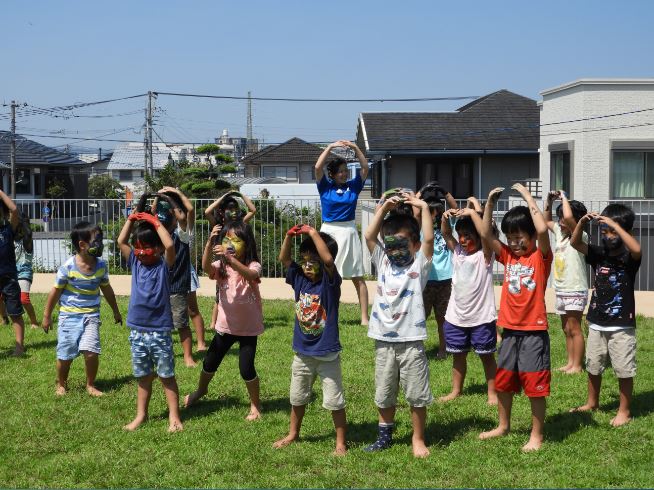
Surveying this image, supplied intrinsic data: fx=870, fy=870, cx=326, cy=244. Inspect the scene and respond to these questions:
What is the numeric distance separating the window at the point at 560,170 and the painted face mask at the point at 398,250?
18.8 m

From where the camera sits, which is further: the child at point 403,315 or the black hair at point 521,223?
the black hair at point 521,223

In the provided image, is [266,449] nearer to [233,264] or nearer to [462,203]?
[233,264]

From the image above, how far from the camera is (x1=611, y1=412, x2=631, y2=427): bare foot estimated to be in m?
6.46

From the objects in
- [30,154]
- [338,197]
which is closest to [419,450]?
[338,197]

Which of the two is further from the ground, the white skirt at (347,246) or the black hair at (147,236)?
the black hair at (147,236)

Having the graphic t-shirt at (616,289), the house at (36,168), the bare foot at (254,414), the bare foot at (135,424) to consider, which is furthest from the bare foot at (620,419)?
the house at (36,168)

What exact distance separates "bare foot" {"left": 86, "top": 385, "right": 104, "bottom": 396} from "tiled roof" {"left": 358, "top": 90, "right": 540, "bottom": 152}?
27006mm

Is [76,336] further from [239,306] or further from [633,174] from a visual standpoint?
[633,174]

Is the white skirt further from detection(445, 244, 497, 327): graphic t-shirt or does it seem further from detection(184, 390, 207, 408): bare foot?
detection(184, 390, 207, 408): bare foot

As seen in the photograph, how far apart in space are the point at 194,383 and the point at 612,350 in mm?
3616

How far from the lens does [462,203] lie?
1742 centimetres

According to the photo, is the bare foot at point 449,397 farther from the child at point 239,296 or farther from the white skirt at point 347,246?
the white skirt at point 347,246

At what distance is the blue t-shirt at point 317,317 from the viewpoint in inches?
233

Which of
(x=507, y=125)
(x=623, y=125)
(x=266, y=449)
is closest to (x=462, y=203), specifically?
(x=623, y=125)
